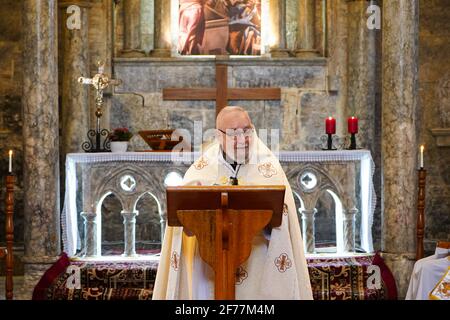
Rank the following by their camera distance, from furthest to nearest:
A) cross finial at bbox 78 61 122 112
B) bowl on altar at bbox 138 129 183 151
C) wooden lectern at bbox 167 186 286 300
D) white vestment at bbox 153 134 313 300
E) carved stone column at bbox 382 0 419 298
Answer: cross finial at bbox 78 61 122 112 < bowl on altar at bbox 138 129 183 151 < carved stone column at bbox 382 0 419 298 < white vestment at bbox 153 134 313 300 < wooden lectern at bbox 167 186 286 300

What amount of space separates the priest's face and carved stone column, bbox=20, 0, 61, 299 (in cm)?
379

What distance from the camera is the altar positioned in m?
A: 9.30

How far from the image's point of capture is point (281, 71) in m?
11.4

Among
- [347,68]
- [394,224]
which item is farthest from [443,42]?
[394,224]

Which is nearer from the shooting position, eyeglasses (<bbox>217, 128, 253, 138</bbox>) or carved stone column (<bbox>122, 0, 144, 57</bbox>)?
eyeglasses (<bbox>217, 128, 253, 138</bbox>)

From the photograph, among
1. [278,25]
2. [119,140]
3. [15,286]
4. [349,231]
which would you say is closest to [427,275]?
[349,231]

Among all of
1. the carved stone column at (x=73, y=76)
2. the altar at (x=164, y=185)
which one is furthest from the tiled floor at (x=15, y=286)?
the carved stone column at (x=73, y=76)

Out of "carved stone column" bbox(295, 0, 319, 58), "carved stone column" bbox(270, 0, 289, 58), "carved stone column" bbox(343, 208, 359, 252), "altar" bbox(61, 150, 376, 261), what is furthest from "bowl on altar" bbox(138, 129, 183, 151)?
"carved stone column" bbox(295, 0, 319, 58)

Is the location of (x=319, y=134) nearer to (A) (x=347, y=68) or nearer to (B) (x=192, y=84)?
(A) (x=347, y=68)

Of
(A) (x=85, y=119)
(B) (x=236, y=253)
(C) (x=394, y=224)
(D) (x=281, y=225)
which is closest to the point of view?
(B) (x=236, y=253)

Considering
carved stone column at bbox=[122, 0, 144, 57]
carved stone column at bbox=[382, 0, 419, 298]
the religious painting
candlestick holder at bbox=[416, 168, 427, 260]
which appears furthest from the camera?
the religious painting

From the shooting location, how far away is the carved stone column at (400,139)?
891cm

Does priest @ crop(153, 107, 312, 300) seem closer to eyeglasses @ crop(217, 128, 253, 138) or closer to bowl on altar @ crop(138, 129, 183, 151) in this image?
eyeglasses @ crop(217, 128, 253, 138)
